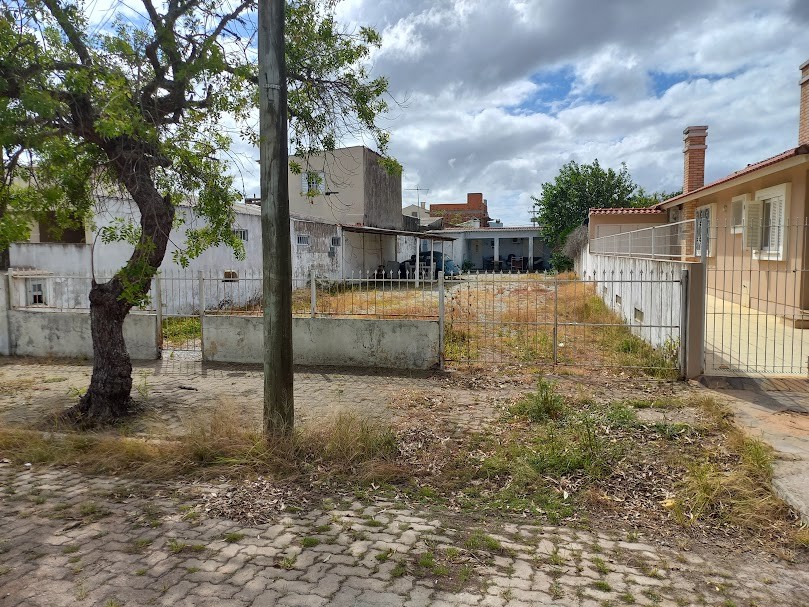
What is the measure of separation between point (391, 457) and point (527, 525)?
1539 mm

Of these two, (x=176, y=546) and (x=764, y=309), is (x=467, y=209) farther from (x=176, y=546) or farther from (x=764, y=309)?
(x=176, y=546)

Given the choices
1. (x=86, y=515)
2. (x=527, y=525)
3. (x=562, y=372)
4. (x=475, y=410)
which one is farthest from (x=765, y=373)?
(x=86, y=515)

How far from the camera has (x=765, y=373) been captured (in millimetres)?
7750

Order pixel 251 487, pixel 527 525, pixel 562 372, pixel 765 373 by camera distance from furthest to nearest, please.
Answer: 1. pixel 562 372
2. pixel 765 373
3. pixel 251 487
4. pixel 527 525

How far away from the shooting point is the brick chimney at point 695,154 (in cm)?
1856

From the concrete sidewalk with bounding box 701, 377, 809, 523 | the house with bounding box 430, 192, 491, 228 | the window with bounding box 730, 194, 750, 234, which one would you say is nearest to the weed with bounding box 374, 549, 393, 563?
the concrete sidewalk with bounding box 701, 377, 809, 523

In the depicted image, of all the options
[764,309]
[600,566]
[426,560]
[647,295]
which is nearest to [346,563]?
[426,560]

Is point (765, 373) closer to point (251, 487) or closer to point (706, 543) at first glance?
point (706, 543)

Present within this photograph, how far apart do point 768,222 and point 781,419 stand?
747 centimetres

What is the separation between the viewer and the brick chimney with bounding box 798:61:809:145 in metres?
11.1

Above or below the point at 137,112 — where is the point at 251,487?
below

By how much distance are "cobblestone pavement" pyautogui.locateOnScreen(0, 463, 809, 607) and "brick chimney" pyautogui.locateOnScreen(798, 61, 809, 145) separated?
10984 mm

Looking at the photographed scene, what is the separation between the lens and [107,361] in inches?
257

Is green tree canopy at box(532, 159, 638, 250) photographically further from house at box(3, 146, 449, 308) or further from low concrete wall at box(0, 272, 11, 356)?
low concrete wall at box(0, 272, 11, 356)
